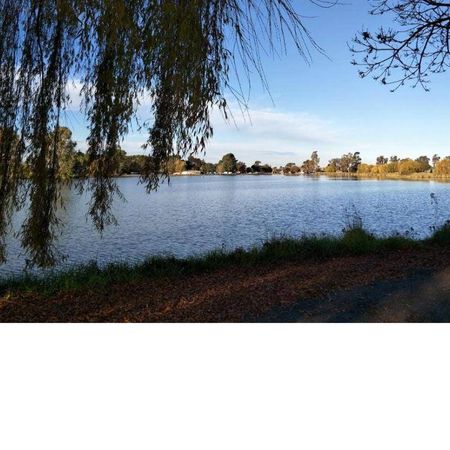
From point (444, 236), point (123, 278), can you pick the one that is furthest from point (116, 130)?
point (444, 236)

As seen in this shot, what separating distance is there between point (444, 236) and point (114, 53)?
17.2 ft

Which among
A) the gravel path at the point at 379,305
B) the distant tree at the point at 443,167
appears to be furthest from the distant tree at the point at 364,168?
the gravel path at the point at 379,305

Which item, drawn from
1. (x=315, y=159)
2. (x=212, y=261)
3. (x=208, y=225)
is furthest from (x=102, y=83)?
(x=315, y=159)

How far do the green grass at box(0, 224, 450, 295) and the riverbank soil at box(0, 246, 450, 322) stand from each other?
10.2 inches

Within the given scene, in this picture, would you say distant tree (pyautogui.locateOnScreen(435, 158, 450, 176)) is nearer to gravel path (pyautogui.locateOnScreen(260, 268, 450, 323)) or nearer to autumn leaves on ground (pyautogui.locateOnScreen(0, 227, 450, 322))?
autumn leaves on ground (pyautogui.locateOnScreen(0, 227, 450, 322))

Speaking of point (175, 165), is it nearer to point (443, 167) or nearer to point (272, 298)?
point (272, 298)

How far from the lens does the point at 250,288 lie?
343cm

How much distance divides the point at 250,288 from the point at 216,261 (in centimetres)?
159

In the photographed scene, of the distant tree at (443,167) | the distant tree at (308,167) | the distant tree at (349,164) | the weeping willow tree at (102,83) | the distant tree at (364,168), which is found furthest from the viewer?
the distant tree at (364,168)

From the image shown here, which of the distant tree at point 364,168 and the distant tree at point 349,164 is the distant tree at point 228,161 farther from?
the distant tree at point 364,168

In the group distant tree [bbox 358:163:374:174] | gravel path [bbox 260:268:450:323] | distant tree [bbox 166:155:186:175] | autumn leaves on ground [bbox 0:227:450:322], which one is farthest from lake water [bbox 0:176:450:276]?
distant tree [bbox 358:163:374:174]

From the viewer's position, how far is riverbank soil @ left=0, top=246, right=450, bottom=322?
2707 mm

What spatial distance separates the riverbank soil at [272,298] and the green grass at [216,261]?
0.26 meters

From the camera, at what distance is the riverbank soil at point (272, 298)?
2707mm
